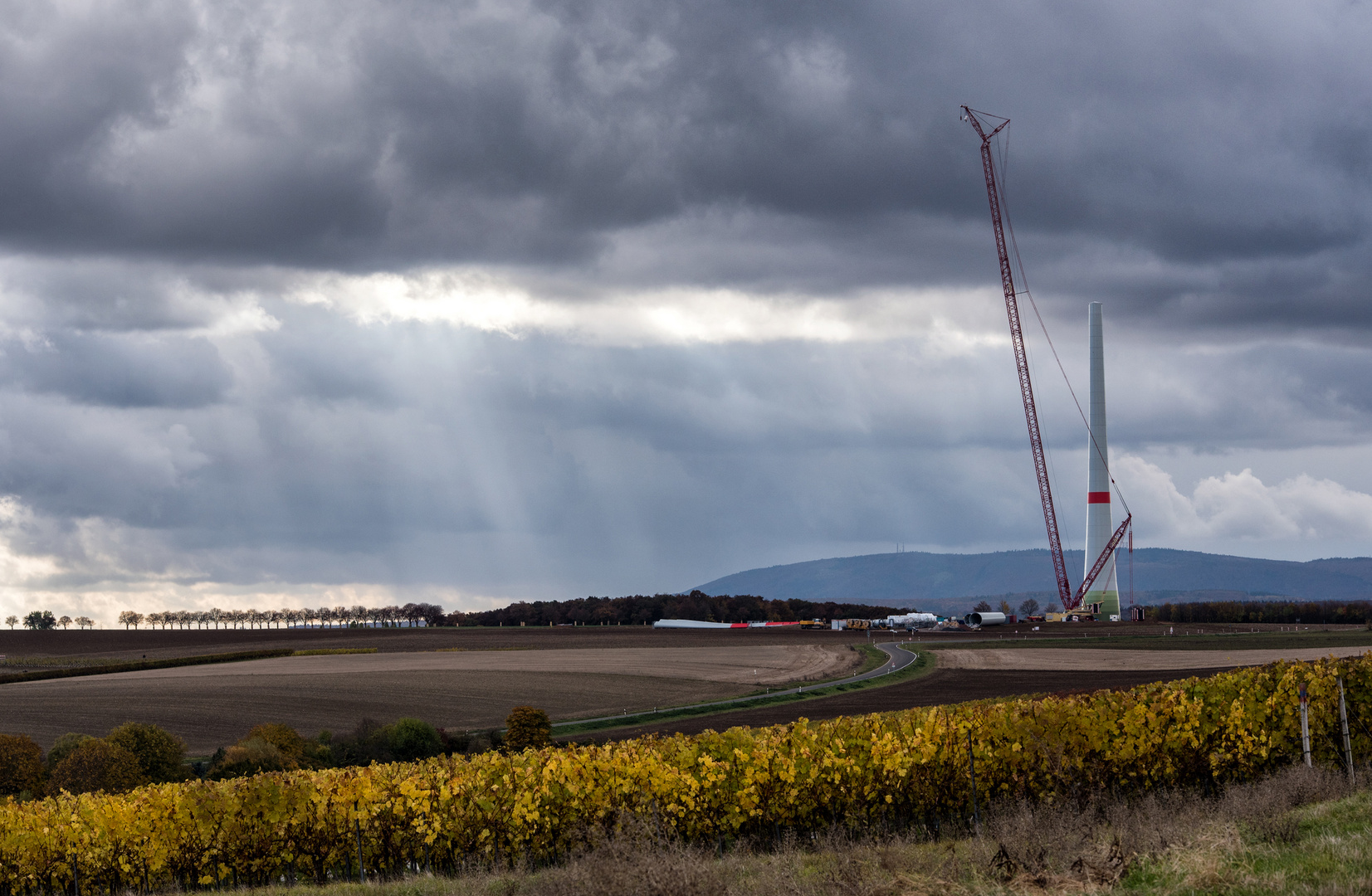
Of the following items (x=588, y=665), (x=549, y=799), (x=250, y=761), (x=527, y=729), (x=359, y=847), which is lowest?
(x=588, y=665)

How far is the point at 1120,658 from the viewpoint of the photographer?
414 ft

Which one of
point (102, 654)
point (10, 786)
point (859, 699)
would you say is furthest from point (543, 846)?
point (102, 654)

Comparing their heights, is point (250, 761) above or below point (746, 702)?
above

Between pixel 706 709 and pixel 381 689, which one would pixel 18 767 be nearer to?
pixel 381 689

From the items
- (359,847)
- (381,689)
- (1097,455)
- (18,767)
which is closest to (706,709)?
(381,689)

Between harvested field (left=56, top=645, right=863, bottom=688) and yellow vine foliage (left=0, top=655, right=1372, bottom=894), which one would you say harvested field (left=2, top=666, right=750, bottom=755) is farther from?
Answer: yellow vine foliage (left=0, top=655, right=1372, bottom=894)

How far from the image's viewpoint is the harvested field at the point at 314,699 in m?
78.0

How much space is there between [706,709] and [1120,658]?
62.1 m

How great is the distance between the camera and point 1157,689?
103 feet

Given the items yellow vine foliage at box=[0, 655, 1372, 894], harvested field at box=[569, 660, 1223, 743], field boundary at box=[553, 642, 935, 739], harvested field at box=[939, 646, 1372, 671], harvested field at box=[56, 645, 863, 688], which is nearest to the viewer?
yellow vine foliage at box=[0, 655, 1372, 894]

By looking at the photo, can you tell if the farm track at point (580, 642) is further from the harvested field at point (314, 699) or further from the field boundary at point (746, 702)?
the harvested field at point (314, 699)

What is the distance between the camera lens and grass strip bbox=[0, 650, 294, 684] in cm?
11669

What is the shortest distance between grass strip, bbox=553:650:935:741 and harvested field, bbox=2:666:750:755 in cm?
406

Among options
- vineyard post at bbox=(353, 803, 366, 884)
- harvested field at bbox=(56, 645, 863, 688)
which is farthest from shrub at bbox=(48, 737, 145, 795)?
harvested field at bbox=(56, 645, 863, 688)
